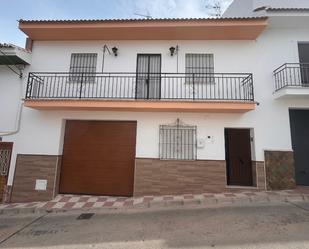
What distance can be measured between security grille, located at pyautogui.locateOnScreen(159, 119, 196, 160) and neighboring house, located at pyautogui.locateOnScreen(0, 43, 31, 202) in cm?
608

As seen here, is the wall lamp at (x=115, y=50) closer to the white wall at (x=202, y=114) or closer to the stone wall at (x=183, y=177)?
the white wall at (x=202, y=114)

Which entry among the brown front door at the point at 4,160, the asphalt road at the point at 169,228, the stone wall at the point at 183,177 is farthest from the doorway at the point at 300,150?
the brown front door at the point at 4,160

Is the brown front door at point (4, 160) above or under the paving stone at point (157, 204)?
above

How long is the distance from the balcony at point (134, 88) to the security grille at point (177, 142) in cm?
82

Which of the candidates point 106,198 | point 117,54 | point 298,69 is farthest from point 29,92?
point 298,69

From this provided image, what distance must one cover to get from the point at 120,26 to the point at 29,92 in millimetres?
4554

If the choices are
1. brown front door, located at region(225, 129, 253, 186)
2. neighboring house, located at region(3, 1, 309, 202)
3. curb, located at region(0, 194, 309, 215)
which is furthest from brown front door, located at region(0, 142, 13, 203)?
brown front door, located at region(225, 129, 253, 186)

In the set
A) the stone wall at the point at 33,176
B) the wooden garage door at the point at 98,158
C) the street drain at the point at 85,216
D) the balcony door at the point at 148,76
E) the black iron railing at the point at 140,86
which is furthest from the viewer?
the balcony door at the point at 148,76

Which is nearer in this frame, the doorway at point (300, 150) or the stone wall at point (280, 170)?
the stone wall at point (280, 170)

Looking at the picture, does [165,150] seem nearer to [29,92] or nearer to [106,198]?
[106,198]

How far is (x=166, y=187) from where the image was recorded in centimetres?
801

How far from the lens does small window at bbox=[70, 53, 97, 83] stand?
891 centimetres

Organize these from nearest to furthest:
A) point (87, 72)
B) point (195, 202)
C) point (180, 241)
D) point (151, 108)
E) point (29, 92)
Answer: point (180, 241) → point (195, 202) → point (151, 108) → point (29, 92) → point (87, 72)

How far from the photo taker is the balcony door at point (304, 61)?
8531 mm
